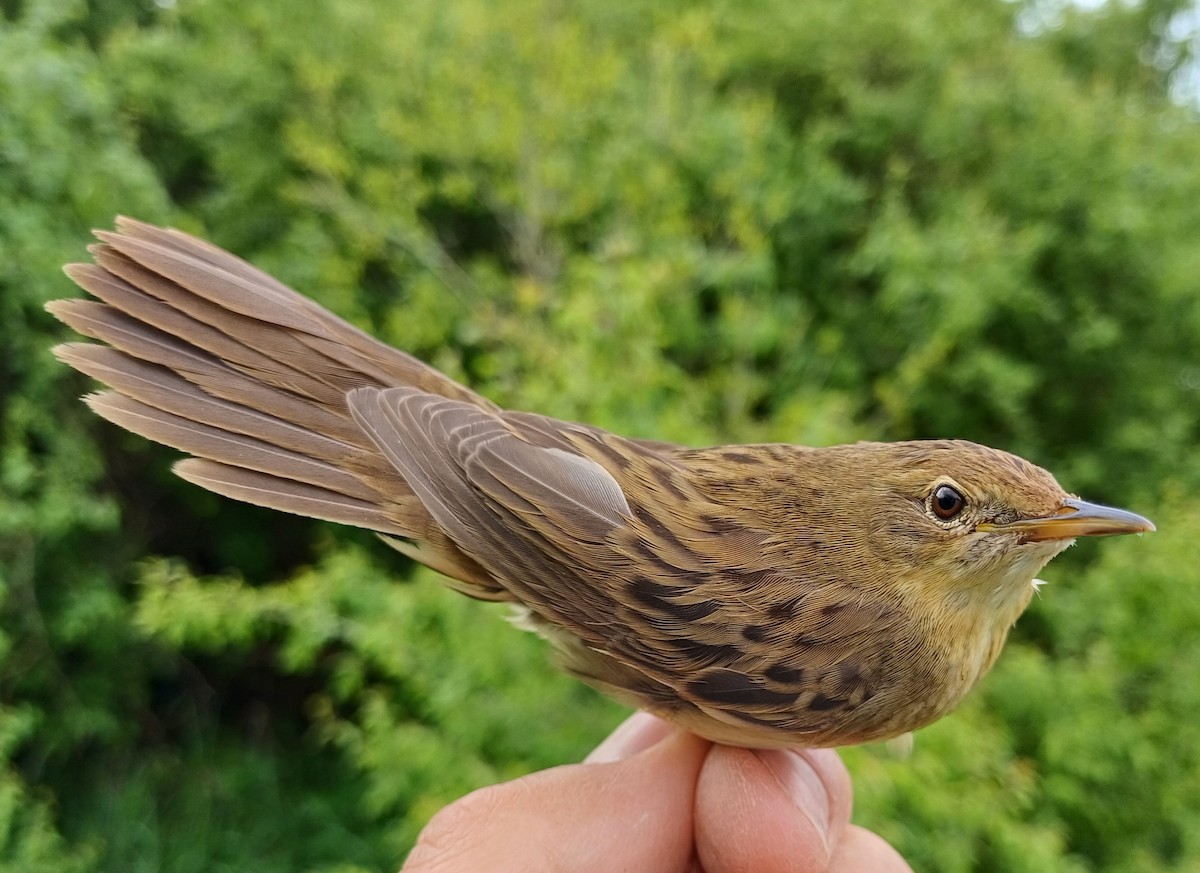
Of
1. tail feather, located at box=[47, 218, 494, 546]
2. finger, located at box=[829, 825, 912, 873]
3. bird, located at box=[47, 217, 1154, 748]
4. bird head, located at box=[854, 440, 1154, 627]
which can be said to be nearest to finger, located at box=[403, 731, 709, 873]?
bird, located at box=[47, 217, 1154, 748]

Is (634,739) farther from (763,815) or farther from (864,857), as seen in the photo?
(864,857)

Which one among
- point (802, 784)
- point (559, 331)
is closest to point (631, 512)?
point (802, 784)

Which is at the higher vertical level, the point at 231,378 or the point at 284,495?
the point at 231,378

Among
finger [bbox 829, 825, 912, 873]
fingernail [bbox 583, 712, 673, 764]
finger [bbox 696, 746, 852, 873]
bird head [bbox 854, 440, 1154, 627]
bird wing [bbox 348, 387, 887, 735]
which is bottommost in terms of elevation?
fingernail [bbox 583, 712, 673, 764]

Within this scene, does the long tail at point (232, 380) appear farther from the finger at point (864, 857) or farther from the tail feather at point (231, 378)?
the finger at point (864, 857)

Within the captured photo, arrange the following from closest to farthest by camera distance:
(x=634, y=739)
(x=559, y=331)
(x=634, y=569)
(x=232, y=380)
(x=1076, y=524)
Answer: (x=1076, y=524), (x=634, y=569), (x=232, y=380), (x=634, y=739), (x=559, y=331)

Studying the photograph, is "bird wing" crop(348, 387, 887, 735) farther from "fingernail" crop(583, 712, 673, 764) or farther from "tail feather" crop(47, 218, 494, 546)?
"fingernail" crop(583, 712, 673, 764)

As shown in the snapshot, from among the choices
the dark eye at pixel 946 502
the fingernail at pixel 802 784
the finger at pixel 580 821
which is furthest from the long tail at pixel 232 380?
the dark eye at pixel 946 502

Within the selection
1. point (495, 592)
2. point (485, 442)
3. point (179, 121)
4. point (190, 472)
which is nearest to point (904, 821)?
point (495, 592)
